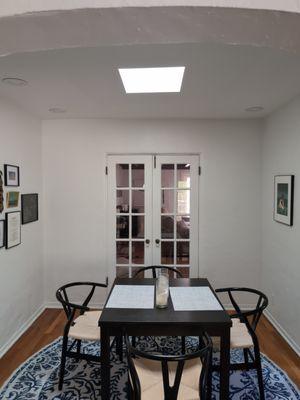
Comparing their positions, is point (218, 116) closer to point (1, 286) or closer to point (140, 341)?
point (140, 341)

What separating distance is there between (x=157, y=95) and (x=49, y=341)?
2816 mm

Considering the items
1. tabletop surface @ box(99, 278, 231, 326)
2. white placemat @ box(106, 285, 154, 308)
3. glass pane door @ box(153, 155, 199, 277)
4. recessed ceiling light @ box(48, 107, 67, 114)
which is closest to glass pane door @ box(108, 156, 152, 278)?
glass pane door @ box(153, 155, 199, 277)

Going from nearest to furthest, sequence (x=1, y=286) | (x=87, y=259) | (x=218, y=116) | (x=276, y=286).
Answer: (x=1, y=286)
(x=276, y=286)
(x=218, y=116)
(x=87, y=259)

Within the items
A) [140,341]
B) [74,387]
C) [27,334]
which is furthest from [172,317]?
[27,334]

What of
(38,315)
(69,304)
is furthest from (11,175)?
(38,315)

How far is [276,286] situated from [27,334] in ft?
9.60

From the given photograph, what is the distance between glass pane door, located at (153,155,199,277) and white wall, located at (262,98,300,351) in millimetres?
900

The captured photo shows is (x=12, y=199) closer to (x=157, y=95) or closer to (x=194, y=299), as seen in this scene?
(x=157, y=95)

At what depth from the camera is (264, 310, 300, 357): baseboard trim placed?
292cm

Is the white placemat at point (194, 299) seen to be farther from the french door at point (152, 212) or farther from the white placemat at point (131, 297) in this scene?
the french door at point (152, 212)

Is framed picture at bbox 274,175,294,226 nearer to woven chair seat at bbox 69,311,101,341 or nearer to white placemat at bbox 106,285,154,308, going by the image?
white placemat at bbox 106,285,154,308

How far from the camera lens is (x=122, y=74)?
7.52ft

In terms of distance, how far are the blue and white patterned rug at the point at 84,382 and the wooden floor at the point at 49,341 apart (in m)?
0.10

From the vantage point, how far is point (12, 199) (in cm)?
309
